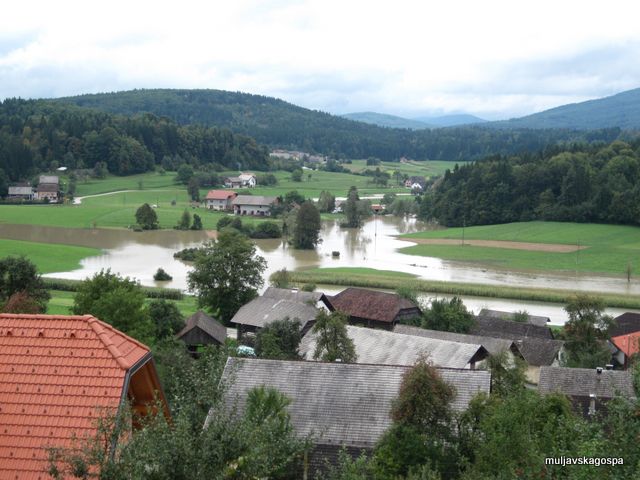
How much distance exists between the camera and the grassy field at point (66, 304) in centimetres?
3062

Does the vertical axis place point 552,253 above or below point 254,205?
below

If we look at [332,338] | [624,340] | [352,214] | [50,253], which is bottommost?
[352,214]

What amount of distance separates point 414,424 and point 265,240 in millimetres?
51851

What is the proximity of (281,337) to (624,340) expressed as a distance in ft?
43.1

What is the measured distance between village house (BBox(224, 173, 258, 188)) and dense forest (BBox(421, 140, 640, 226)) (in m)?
26.4

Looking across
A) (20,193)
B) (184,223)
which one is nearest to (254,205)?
(184,223)

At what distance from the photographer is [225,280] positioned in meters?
31.7

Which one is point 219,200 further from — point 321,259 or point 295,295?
point 295,295

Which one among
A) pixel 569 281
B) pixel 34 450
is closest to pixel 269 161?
pixel 569 281

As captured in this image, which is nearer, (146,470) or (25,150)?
(146,470)

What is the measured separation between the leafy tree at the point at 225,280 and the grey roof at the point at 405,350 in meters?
9.13

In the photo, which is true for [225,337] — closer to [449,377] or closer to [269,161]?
[449,377]

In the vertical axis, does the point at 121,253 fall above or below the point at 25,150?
below

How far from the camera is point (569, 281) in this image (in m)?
46.3
